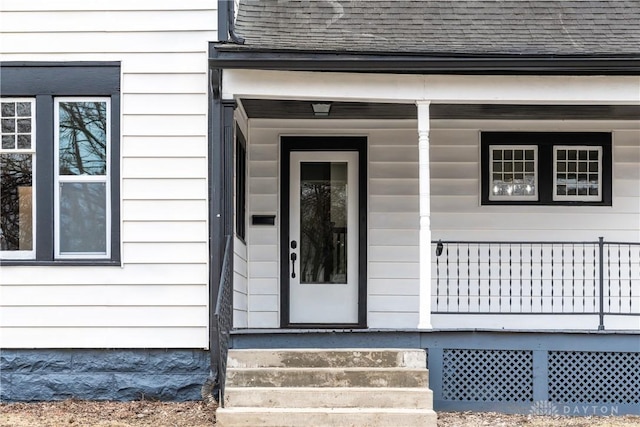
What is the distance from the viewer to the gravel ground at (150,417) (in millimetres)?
6180

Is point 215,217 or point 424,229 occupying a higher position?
point 215,217

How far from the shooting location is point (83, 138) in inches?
272

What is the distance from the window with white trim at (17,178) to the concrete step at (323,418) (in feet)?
8.35

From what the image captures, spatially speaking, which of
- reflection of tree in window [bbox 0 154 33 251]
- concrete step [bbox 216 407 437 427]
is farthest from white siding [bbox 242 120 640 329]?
reflection of tree in window [bbox 0 154 33 251]

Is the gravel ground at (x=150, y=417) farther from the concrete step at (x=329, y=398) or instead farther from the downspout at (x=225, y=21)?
the downspout at (x=225, y=21)

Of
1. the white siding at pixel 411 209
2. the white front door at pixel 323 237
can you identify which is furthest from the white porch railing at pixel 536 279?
the white front door at pixel 323 237

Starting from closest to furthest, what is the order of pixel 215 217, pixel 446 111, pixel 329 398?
pixel 329 398, pixel 215 217, pixel 446 111

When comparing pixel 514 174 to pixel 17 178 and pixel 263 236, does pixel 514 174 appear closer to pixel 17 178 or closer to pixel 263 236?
pixel 263 236

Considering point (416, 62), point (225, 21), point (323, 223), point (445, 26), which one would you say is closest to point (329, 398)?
point (323, 223)

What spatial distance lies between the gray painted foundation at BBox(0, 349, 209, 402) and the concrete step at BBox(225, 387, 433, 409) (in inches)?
31.1

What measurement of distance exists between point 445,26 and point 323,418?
13.0ft

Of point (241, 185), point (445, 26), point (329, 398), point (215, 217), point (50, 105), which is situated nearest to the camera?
point (329, 398)

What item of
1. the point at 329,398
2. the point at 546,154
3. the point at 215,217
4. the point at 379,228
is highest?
the point at 546,154

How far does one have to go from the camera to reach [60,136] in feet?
22.6
